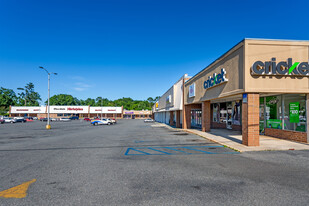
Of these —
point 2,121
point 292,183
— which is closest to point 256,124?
point 292,183

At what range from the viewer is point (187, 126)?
24828 mm

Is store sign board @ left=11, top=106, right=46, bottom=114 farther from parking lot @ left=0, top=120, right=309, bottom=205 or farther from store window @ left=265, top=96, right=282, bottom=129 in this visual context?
store window @ left=265, top=96, right=282, bottom=129

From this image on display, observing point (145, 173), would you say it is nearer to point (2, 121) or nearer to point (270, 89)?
point (270, 89)

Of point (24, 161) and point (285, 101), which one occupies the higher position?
point (285, 101)

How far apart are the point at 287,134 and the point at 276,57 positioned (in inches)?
251

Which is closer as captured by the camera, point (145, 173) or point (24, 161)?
point (145, 173)

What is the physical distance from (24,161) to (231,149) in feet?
37.1

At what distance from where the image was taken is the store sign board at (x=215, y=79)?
1329cm

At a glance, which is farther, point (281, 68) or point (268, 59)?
point (268, 59)

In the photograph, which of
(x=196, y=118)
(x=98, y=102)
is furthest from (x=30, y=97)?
(x=196, y=118)

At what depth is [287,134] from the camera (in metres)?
13.5

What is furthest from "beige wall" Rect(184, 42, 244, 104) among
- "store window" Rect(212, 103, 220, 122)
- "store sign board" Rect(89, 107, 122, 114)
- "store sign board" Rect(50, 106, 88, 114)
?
"store sign board" Rect(50, 106, 88, 114)

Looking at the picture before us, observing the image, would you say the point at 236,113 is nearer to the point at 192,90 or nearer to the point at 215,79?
the point at 192,90

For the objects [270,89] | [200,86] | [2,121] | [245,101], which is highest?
[200,86]
